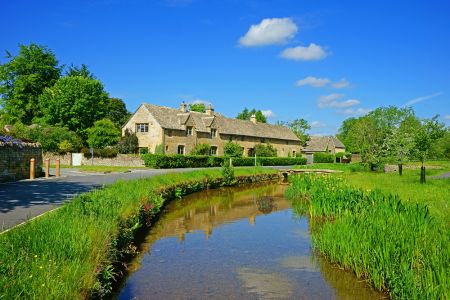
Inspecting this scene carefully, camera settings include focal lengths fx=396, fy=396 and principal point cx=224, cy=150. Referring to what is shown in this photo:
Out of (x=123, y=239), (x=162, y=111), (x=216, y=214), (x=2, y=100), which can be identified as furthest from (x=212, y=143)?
(x=123, y=239)

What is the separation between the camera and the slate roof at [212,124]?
51.3 m

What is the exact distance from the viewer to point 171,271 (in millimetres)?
9750

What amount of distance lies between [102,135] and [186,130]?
1085cm

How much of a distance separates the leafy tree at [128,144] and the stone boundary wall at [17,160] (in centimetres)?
2209

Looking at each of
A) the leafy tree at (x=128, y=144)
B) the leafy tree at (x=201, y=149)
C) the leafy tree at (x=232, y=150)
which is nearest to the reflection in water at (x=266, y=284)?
the leafy tree at (x=128, y=144)

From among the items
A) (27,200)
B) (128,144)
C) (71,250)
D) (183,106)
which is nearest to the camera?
(71,250)

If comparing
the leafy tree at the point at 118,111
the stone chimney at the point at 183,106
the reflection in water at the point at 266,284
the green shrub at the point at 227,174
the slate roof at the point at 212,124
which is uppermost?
the leafy tree at the point at 118,111

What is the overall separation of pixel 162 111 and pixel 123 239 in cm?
4395

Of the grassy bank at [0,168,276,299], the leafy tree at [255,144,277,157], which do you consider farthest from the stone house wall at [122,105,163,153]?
the grassy bank at [0,168,276,299]

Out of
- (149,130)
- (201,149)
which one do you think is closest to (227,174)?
(201,149)

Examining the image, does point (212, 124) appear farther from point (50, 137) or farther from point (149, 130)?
point (50, 137)

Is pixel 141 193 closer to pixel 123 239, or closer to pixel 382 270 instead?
pixel 123 239

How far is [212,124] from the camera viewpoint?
57.0m

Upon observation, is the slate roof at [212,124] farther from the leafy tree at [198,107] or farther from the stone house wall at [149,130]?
the leafy tree at [198,107]
